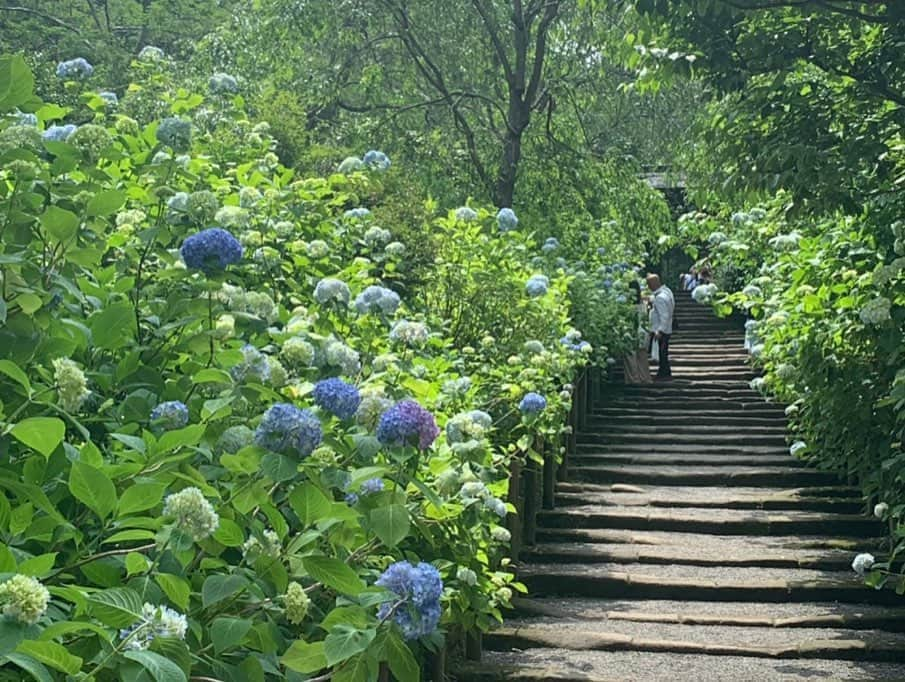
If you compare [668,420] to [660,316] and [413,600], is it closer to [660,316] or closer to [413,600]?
[660,316]

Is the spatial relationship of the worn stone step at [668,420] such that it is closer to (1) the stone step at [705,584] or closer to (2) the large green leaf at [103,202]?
(1) the stone step at [705,584]

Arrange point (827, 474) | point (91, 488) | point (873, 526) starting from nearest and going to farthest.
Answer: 1. point (91, 488)
2. point (873, 526)
3. point (827, 474)

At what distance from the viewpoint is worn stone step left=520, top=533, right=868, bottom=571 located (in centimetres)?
Result: 714

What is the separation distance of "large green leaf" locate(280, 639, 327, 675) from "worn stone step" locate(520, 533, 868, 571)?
5.32 m

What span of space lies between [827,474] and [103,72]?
10.4 metres

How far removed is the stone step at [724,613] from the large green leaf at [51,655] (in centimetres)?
505

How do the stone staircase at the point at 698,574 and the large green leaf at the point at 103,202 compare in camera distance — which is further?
the stone staircase at the point at 698,574

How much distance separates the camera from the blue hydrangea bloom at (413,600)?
6.80ft

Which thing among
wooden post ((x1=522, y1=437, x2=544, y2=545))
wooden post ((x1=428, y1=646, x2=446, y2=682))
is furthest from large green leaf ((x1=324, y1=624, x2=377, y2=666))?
wooden post ((x1=522, y1=437, x2=544, y2=545))

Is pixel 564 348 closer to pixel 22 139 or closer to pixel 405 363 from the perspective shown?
pixel 405 363

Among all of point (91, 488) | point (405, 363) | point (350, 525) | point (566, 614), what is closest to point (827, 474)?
point (566, 614)

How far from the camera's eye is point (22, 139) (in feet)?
8.83

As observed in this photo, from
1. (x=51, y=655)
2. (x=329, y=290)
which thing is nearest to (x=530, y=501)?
(x=329, y=290)

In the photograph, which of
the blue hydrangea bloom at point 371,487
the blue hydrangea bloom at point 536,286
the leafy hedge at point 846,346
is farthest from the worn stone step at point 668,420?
the blue hydrangea bloom at point 371,487
